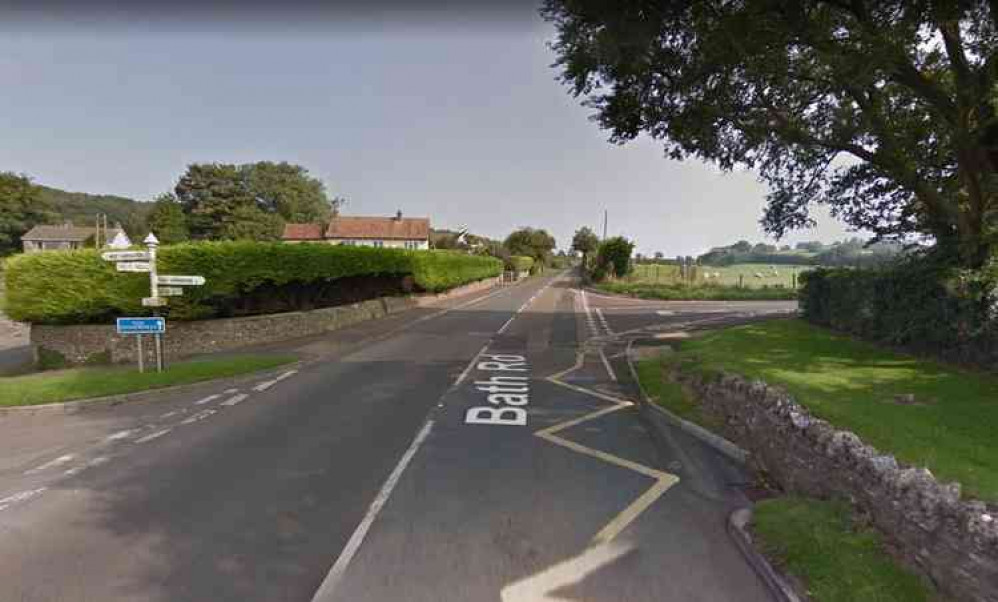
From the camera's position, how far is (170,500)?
4.28 meters

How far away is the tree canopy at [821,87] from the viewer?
737 centimetres

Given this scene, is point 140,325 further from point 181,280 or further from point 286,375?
point 286,375

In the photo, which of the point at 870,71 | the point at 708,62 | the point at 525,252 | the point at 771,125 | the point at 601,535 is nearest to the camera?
the point at 601,535

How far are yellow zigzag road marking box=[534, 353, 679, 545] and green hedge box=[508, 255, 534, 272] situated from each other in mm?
55481

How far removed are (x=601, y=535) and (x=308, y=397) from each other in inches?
224

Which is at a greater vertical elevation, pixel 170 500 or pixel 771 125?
pixel 771 125

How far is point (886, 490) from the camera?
324 centimetres

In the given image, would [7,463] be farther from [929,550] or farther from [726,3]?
[726,3]

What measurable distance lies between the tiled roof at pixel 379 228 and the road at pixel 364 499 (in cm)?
6314

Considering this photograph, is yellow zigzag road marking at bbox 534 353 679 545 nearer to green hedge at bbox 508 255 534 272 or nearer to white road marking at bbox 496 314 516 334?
white road marking at bbox 496 314 516 334

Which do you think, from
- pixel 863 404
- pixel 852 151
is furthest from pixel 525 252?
pixel 863 404

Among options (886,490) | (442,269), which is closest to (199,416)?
(886,490)

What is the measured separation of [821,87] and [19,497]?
46.1ft

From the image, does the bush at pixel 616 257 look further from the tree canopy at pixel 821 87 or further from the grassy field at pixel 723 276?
→ the tree canopy at pixel 821 87
